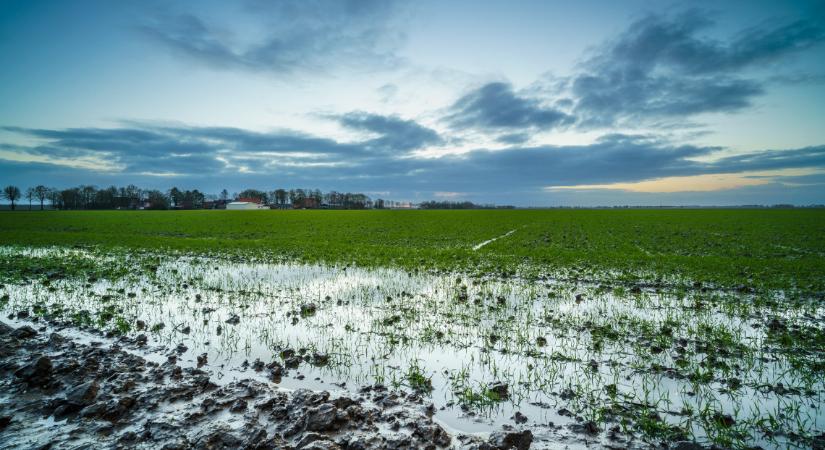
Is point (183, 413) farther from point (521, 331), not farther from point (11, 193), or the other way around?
point (11, 193)

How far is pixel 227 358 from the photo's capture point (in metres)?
7.02

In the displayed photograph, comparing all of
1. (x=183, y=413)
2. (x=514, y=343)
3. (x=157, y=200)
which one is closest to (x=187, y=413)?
(x=183, y=413)

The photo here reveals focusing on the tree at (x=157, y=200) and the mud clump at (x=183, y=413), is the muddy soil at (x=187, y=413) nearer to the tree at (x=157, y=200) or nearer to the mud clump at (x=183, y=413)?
the mud clump at (x=183, y=413)

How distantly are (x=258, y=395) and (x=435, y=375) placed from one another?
9.13 ft

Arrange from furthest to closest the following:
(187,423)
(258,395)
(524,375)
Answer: (524,375) < (258,395) < (187,423)

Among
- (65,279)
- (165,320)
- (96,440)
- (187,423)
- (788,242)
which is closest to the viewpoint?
(96,440)

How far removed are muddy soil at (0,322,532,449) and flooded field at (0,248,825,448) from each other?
0.47m

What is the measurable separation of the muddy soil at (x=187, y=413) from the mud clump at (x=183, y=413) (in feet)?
0.04

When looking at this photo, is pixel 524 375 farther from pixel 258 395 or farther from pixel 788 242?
pixel 788 242

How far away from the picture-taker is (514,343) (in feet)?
25.1

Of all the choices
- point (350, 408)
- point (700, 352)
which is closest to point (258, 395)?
point (350, 408)

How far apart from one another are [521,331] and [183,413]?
21.4 feet

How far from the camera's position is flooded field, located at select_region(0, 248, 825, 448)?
5.05 meters

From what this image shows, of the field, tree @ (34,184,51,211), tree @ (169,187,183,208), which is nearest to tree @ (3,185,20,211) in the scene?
tree @ (34,184,51,211)
